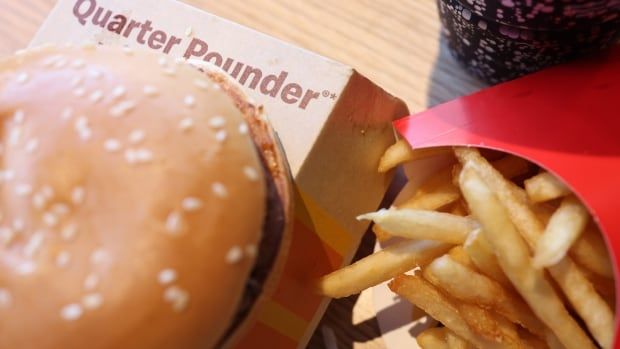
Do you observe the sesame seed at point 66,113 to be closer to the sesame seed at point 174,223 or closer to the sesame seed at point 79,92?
the sesame seed at point 79,92

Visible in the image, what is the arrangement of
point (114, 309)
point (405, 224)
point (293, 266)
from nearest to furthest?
point (114, 309) < point (405, 224) < point (293, 266)

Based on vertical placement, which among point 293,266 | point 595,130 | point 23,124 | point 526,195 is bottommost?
point 293,266

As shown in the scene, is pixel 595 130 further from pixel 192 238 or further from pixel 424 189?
pixel 192 238

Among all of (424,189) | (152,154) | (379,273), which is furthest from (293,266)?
(152,154)

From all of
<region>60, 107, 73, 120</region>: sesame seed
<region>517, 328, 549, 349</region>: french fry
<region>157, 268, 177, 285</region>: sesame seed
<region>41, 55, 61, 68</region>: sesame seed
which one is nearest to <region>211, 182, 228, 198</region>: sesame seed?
<region>157, 268, 177, 285</region>: sesame seed

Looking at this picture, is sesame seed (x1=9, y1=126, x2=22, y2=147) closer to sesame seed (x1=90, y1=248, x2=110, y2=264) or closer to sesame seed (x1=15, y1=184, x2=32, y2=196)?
sesame seed (x1=15, y1=184, x2=32, y2=196)

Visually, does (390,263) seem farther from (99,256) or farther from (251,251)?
(99,256)
